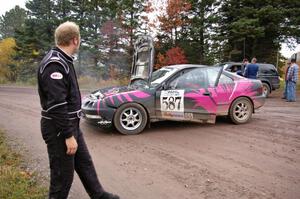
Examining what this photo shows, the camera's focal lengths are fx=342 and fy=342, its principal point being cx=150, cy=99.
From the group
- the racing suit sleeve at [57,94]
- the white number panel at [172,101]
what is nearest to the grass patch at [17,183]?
the racing suit sleeve at [57,94]

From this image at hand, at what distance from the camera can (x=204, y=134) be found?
24.4 feet

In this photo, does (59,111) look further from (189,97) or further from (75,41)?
(189,97)

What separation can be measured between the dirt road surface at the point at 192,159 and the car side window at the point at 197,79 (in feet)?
3.29

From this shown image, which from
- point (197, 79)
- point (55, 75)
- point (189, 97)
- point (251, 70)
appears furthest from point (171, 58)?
point (55, 75)

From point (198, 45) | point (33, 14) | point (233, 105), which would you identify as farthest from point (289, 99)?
point (33, 14)

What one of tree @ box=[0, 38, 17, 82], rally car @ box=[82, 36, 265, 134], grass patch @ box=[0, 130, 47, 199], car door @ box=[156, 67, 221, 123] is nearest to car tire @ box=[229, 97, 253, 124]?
rally car @ box=[82, 36, 265, 134]

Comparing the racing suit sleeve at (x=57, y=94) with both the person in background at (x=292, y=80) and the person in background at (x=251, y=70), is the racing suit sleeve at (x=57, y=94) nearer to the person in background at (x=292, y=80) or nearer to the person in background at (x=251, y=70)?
the person in background at (x=251, y=70)

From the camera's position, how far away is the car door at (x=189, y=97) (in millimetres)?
7703

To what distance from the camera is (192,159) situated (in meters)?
5.58

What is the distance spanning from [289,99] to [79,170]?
12577mm

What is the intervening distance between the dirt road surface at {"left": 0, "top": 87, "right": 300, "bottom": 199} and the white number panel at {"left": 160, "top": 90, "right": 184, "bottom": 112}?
0.52 meters

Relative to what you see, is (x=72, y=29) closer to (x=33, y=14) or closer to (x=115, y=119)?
(x=115, y=119)

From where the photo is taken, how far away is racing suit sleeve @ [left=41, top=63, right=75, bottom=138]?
3012 millimetres

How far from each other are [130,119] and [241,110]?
2.96 meters
